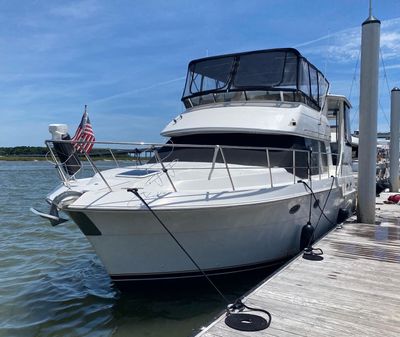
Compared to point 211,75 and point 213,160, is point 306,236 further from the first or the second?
point 211,75

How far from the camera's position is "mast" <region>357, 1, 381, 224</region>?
8.10 meters

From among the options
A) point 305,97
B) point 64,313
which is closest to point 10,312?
point 64,313

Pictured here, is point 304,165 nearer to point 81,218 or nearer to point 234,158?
point 234,158

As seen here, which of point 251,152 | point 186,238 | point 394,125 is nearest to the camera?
point 186,238

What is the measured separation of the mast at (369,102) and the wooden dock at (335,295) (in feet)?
6.58

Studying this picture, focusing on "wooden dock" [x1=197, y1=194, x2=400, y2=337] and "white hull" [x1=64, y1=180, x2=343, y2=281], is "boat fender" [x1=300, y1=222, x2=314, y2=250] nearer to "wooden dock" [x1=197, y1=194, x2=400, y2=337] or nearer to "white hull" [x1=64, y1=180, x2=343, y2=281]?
"wooden dock" [x1=197, y1=194, x2=400, y2=337]

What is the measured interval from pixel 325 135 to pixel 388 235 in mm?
2385

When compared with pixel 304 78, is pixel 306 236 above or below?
below

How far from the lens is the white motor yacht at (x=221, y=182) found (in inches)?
203

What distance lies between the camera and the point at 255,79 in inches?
313

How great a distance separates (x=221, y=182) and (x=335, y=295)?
201 cm

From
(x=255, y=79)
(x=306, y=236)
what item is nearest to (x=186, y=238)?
(x=306, y=236)

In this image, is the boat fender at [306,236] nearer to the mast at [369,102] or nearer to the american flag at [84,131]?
the mast at [369,102]

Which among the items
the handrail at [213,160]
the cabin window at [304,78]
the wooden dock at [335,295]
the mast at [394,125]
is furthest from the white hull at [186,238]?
the mast at [394,125]
